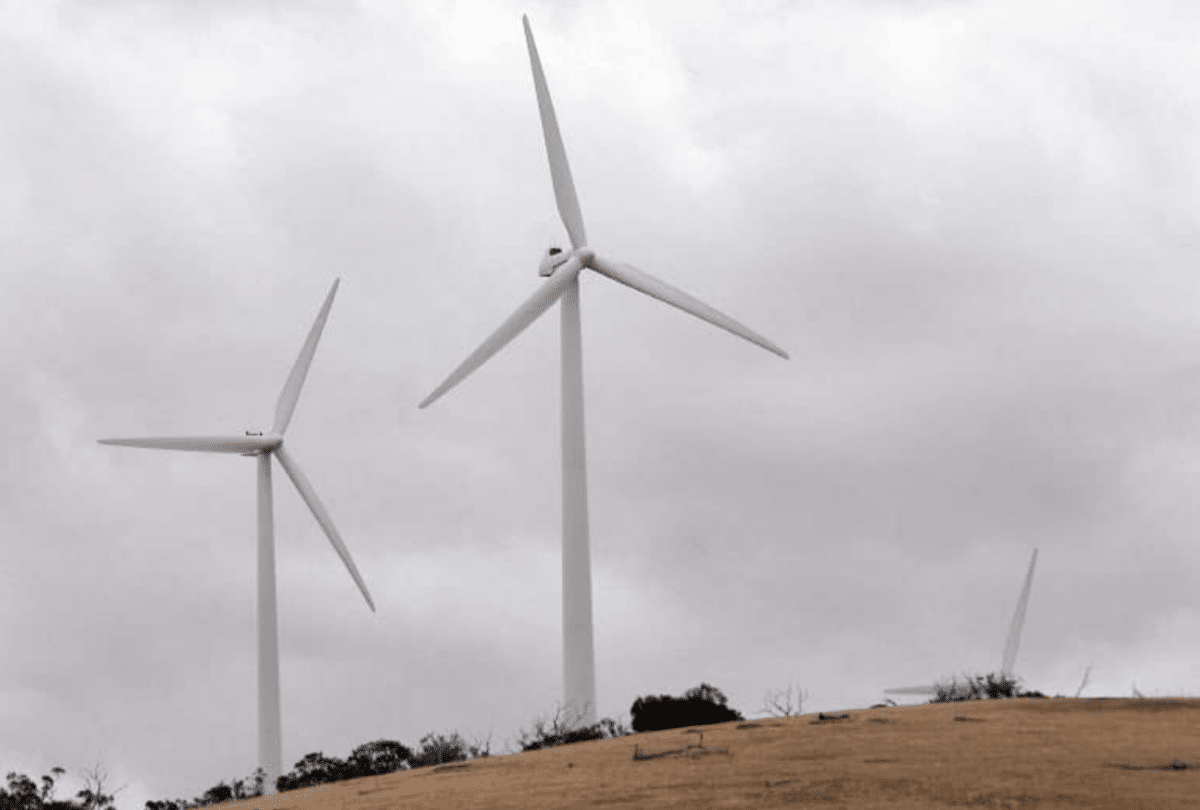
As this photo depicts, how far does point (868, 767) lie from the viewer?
3422cm

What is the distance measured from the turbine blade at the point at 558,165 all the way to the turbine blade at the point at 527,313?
112 inches

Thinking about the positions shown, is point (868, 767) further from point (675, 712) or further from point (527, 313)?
point (527, 313)

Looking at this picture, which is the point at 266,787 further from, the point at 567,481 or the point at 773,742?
the point at 773,742

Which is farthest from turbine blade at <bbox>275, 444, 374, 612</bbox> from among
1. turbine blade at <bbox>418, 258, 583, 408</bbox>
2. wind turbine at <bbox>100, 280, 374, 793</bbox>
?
turbine blade at <bbox>418, 258, 583, 408</bbox>

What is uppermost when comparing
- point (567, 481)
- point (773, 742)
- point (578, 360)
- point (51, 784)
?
point (578, 360)

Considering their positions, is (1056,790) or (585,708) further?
(585,708)

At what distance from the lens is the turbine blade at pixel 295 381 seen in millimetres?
96750

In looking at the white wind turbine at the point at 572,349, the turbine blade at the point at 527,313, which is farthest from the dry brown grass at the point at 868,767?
the turbine blade at the point at 527,313

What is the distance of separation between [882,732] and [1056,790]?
29.2 ft

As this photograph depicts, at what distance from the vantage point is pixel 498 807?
33.6 metres

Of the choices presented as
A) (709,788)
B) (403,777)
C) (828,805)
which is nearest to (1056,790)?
(828,805)

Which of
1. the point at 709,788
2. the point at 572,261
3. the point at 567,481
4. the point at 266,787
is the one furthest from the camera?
the point at 266,787

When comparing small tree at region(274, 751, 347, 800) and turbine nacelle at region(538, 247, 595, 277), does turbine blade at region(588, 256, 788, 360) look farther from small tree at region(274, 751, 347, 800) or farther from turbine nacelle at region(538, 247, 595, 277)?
small tree at region(274, 751, 347, 800)

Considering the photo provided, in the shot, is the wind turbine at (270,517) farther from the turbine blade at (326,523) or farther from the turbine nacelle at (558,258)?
the turbine nacelle at (558,258)
